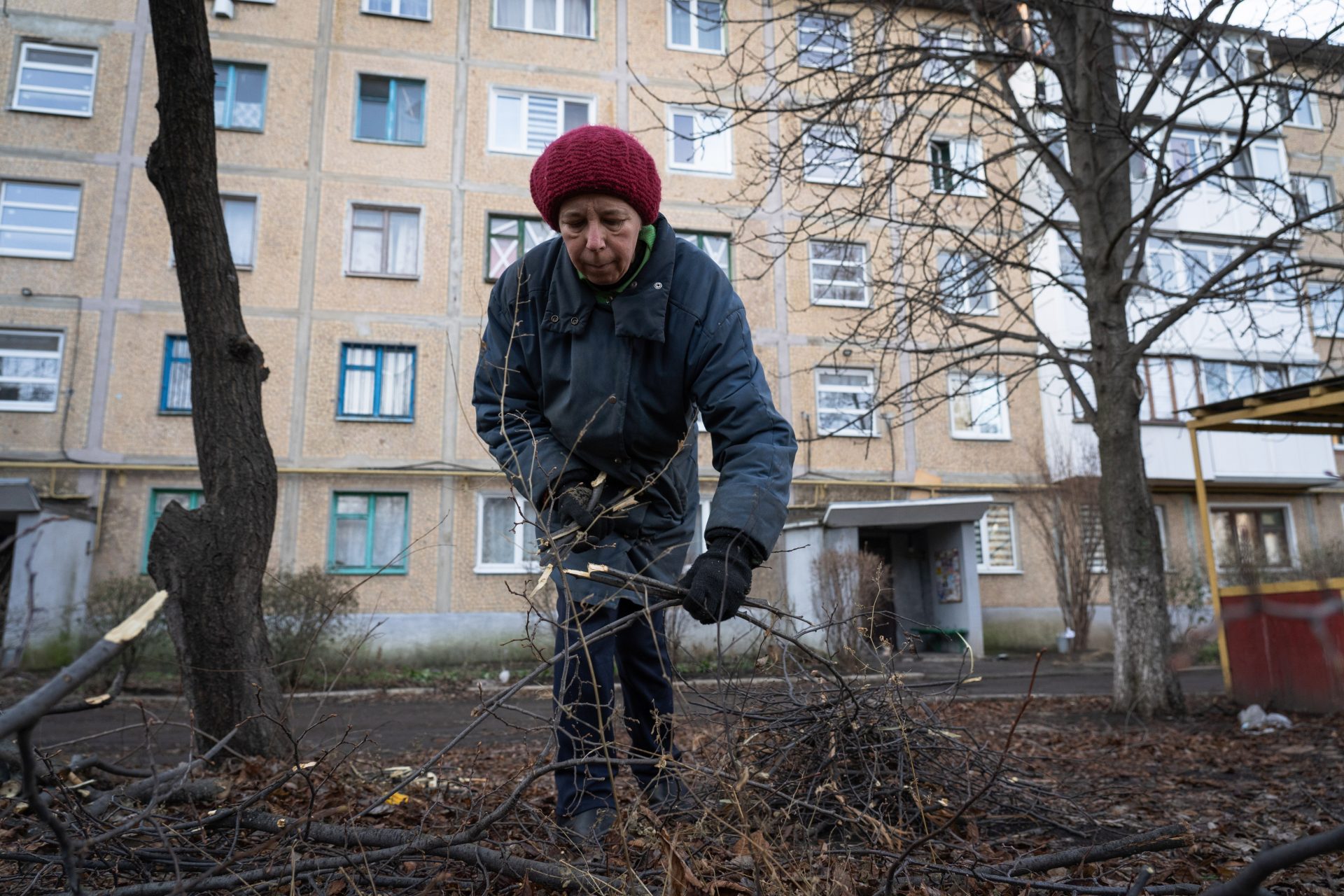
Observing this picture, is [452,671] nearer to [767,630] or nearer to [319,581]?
[319,581]

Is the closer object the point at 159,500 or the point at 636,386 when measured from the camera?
the point at 636,386

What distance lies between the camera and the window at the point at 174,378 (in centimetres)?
1527

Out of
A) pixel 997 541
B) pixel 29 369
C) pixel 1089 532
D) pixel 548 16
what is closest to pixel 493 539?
pixel 29 369

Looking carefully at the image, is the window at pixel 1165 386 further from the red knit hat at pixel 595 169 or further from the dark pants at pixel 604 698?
the red knit hat at pixel 595 169

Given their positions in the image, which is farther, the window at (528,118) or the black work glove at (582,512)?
the window at (528,118)

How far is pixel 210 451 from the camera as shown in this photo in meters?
4.05

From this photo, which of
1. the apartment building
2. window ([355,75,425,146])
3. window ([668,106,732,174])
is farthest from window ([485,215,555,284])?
window ([668,106,732,174])

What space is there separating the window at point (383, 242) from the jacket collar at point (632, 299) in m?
14.7

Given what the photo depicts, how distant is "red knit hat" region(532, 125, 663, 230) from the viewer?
2484mm

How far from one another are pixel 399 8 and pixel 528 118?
10.8ft

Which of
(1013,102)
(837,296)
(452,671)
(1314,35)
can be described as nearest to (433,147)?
(837,296)

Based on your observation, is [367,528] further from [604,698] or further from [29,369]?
[604,698]

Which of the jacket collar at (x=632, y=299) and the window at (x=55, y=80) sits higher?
the window at (x=55, y=80)

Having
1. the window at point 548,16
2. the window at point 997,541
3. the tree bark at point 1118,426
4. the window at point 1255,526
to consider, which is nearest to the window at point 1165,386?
the window at point 1255,526
